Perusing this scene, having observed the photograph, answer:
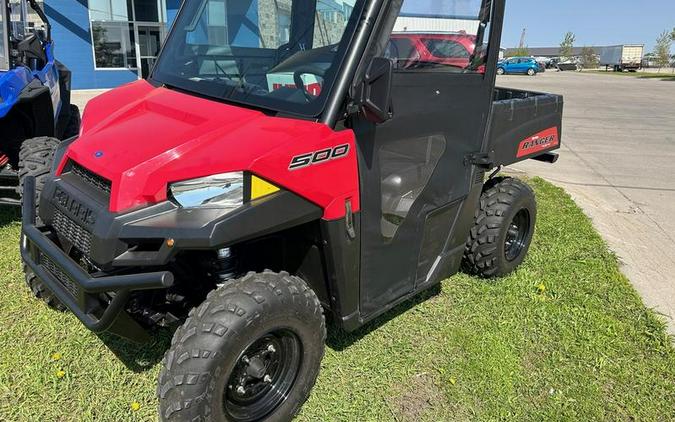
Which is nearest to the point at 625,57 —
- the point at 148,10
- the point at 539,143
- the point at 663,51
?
the point at 663,51

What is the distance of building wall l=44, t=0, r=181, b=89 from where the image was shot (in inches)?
646

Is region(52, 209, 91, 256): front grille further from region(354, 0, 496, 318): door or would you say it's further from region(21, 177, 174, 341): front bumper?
region(354, 0, 496, 318): door

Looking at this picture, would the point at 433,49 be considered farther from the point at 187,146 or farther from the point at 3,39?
the point at 3,39

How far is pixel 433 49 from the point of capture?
110 inches

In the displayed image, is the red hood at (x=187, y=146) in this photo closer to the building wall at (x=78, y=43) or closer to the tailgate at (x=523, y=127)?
the tailgate at (x=523, y=127)

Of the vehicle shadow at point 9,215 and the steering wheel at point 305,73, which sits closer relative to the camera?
the steering wheel at point 305,73

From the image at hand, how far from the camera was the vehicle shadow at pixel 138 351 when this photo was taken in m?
3.00

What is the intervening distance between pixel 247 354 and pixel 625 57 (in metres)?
64.4

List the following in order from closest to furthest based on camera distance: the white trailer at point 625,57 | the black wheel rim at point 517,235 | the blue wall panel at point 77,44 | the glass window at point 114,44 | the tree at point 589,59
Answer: the black wheel rim at point 517,235 < the blue wall panel at point 77,44 < the glass window at point 114,44 < the white trailer at point 625,57 < the tree at point 589,59

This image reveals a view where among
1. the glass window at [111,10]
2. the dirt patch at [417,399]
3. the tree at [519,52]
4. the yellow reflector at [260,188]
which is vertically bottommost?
the dirt patch at [417,399]

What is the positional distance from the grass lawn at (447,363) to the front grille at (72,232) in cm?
94

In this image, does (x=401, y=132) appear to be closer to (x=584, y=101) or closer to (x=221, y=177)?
(x=221, y=177)

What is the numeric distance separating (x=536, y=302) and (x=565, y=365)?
73 centimetres

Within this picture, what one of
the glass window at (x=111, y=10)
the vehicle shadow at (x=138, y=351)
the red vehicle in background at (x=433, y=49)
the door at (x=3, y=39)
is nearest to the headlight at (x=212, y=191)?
the red vehicle in background at (x=433, y=49)
